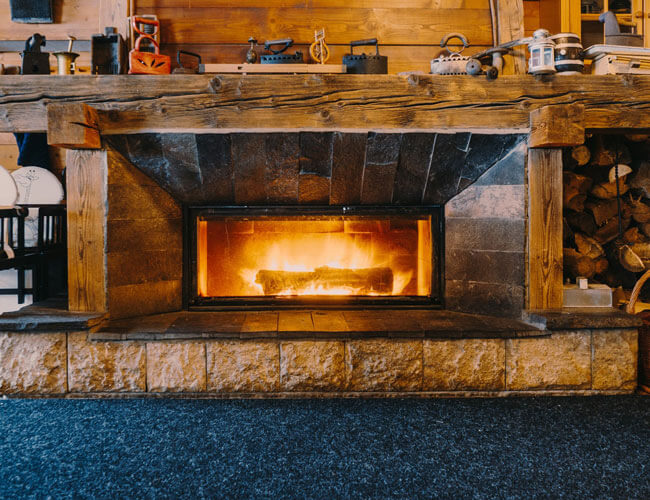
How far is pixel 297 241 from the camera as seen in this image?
2.36 meters

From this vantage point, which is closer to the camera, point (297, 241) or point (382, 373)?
point (382, 373)

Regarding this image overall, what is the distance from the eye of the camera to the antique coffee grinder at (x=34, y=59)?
1.95 m

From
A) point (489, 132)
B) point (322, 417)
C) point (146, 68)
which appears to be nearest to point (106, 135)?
point (146, 68)

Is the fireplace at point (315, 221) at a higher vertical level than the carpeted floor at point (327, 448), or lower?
higher

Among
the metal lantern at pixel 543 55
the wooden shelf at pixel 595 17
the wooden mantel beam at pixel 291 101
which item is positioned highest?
the wooden shelf at pixel 595 17

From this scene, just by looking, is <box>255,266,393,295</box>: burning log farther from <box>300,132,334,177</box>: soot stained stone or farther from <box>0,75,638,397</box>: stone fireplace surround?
<box>300,132,334,177</box>: soot stained stone

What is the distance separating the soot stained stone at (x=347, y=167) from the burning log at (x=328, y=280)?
0.41 m

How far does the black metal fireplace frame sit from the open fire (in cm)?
9

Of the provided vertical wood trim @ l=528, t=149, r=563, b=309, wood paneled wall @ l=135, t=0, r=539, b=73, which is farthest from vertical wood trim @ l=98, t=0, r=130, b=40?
vertical wood trim @ l=528, t=149, r=563, b=309

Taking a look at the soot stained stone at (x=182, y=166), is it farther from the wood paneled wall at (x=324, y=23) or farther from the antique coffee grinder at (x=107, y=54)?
the wood paneled wall at (x=324, y=23)

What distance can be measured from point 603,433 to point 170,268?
2.00m

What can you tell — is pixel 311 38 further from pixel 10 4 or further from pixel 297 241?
pixel 10 4

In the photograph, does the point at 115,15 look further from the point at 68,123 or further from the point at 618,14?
the point at 618,14

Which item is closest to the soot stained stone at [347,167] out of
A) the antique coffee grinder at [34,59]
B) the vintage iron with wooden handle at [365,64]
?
the vintage iron with wooden handle at [365,64]
